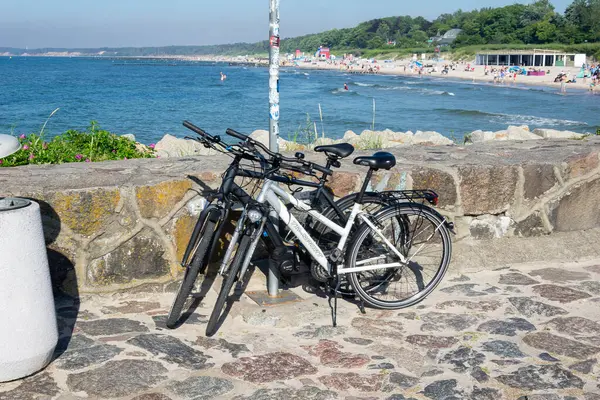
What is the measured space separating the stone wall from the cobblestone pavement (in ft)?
0.94

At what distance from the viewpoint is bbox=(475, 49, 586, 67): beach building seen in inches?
3465

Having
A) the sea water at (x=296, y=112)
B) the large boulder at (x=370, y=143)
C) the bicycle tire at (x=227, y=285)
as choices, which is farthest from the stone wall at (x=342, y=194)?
the sea water at (x=296, y=112)

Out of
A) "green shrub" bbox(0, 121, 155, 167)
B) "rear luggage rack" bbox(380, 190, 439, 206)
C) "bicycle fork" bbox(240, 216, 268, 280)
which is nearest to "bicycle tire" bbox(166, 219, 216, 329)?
"bicycle fork" bbox(240, 216, 268, 280)

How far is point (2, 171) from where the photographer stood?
16.7 ft

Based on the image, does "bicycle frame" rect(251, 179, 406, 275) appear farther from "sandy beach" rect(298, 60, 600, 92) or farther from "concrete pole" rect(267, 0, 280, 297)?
"sandy beach" rect(298, 60, 600, 92)

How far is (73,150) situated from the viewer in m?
7.38

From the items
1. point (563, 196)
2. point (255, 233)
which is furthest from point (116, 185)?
point (563, 196)

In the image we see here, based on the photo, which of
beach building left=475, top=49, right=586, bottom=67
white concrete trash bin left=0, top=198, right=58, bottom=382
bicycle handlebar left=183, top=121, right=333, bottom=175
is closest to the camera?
white concrete trash bin left=0, top=198, right=58, bottom=382

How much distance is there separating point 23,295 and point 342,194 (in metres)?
2.43

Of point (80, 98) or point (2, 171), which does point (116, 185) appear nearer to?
point (2, 171)

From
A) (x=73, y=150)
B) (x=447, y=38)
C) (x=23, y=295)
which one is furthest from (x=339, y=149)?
(x=447, y=38)

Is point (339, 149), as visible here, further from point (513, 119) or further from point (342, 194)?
point (513, 119)

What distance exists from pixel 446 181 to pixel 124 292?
2.51m

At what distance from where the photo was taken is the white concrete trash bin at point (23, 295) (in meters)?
3.40
